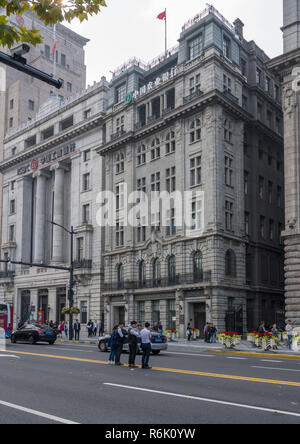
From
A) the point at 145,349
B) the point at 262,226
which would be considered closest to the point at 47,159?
the point at 262,226

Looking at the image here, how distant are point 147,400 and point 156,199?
4291cm

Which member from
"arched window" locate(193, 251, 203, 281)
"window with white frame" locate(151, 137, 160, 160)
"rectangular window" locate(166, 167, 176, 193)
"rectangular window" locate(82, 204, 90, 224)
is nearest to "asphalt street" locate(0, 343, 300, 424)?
"arched window" locate(193, 251, 203, 281)

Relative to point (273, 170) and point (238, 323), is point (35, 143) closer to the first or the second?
point (273, 170)

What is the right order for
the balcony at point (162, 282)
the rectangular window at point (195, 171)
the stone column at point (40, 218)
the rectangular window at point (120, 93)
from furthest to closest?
the stone column at point (40, 218) < the rectangular window at point (120, 93) < the rectangular window at point (195, 171) < the balcony at point (162, 282)

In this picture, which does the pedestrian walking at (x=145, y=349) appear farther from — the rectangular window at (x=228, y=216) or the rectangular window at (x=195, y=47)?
the rectangular window at (x=195, y=47)

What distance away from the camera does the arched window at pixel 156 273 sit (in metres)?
51.8

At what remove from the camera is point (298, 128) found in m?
41.5

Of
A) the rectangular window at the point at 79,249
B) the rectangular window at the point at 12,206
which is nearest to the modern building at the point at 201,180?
the rectangular window at the point at 79,249

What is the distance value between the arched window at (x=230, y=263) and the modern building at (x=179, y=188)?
0.11 m

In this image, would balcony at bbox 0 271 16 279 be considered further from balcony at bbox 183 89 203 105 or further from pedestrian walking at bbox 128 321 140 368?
pedestrian walking at bbox 128 321 140 368

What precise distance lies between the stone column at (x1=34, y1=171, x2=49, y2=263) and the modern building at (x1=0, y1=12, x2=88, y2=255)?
35.2 ft

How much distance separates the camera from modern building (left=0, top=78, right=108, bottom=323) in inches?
2395

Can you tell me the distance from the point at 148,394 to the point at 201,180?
38657mm
